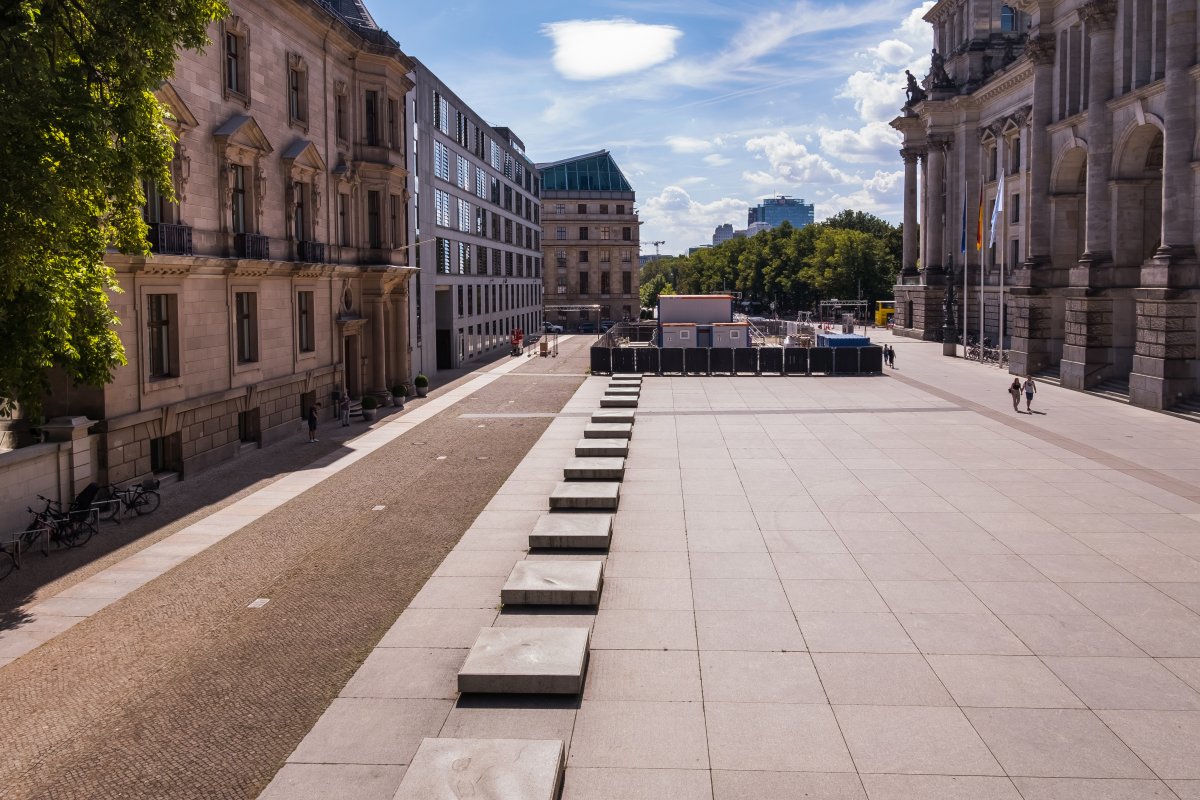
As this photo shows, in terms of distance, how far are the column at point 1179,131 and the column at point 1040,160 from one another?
45.5ft

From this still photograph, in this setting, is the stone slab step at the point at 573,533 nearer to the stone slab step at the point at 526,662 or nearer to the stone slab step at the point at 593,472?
the stone slab step at the point at 593,472

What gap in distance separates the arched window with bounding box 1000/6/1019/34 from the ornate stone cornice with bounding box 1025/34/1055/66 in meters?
36.5

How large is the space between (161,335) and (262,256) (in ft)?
20.8

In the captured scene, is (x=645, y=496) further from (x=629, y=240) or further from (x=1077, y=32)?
(x=629, y=240)

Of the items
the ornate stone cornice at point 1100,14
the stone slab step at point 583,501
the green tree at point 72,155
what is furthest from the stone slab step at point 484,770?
the ornate stone cornice at point 1100,14

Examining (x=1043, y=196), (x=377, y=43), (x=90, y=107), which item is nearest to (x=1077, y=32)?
(x=1043, y=196)

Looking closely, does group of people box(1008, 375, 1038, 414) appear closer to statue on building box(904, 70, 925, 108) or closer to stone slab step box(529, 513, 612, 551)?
stone slab step box(529, 513, 612, 551)

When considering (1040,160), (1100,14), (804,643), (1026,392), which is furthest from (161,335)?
(1040,160)

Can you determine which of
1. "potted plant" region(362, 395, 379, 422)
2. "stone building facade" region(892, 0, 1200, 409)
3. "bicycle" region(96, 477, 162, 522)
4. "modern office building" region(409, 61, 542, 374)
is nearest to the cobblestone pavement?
"bicycle" region(96, 477, 162, 522)

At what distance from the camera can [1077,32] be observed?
1955 inches

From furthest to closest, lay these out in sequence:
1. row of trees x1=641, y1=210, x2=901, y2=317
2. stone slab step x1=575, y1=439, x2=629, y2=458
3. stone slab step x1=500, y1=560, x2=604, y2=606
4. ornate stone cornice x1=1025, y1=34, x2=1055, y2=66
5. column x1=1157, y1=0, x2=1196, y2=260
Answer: row of trees x1=641, y1=210, x2=901, y2=317 → ornate stone cornice x1=1025, y1=34, x2=1055, y2=66 → column x1=1157, y1=0, x2=1196, y2=260 → stone slab step x1=575, y1=439, x2=629, y2=458 → stone slab step x1=500, y1=560, x2=604, y2=606

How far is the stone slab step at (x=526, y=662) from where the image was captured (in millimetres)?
11734

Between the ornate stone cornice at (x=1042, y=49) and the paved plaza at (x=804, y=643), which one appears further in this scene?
the ornate stone cornice at (x=1042, y=49)

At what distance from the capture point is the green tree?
14.3m
